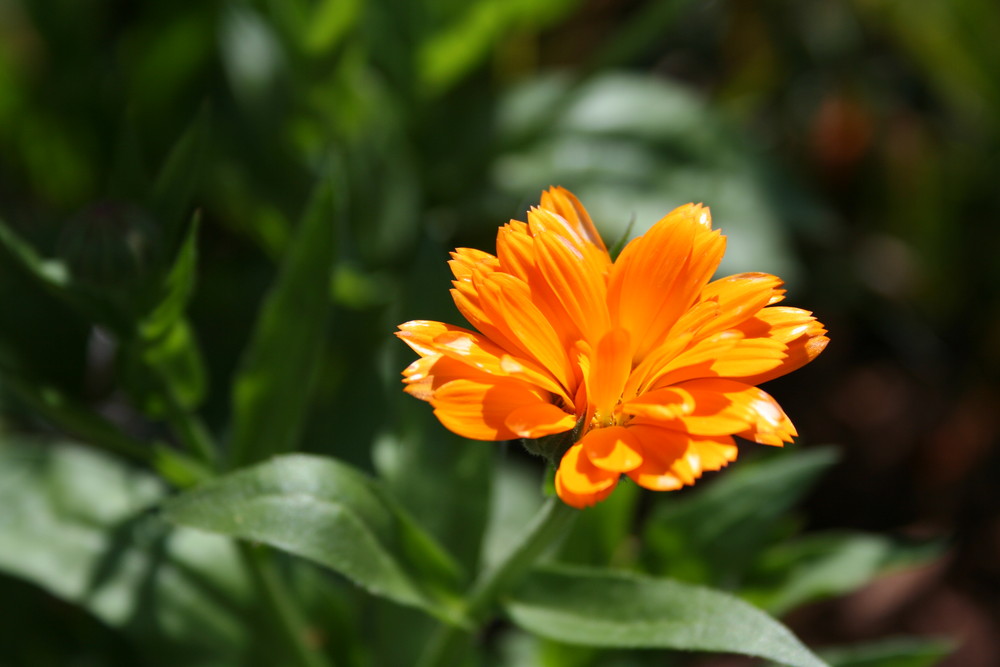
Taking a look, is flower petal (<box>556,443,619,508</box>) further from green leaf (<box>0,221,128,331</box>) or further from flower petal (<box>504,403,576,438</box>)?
green leaf (<box>0,221,128,331</box>)

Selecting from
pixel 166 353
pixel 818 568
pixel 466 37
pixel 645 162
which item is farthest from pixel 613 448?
pixel 645 162

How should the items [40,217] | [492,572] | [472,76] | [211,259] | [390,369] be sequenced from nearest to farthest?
1. [492,572]
2. [390,369]
3. [40,217]
4. [211,259]
5. [472,76]

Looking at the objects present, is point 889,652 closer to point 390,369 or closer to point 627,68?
point 390,369

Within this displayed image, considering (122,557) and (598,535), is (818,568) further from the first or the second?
(122,557)

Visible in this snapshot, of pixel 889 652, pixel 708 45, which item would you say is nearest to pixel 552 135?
pixel 708 45

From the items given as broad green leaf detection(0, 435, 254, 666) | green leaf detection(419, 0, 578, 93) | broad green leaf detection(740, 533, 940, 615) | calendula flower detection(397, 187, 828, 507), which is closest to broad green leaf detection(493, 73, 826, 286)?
green leaf detection(419, 0, 578, 93)

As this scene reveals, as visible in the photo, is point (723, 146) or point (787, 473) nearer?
point (787, 473)
